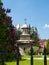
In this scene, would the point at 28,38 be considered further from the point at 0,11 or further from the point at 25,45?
the point at 0,11

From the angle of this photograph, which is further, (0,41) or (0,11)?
(0,11)

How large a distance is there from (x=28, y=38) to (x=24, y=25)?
459cm

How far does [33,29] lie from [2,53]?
288 feet

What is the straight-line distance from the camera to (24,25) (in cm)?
7044

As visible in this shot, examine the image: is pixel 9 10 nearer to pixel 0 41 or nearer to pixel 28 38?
pixel 0 41

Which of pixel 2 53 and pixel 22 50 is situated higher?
pixel 2 53

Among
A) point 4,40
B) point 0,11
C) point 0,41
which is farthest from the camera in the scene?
point 0,11

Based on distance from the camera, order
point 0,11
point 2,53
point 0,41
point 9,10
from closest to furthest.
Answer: point 2,53
point 0,41
point 0,11
point 9,10

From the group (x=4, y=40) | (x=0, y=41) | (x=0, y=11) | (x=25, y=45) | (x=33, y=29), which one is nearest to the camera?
(x=0, y=41)

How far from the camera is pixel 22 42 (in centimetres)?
6688

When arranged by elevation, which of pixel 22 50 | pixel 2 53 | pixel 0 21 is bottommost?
pixel 22 50

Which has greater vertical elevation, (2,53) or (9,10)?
(9,10)

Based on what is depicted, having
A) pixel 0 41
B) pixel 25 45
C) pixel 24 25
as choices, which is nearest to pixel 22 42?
pixel 25 45

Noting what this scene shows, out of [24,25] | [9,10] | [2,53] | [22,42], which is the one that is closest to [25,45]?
[22,42]
